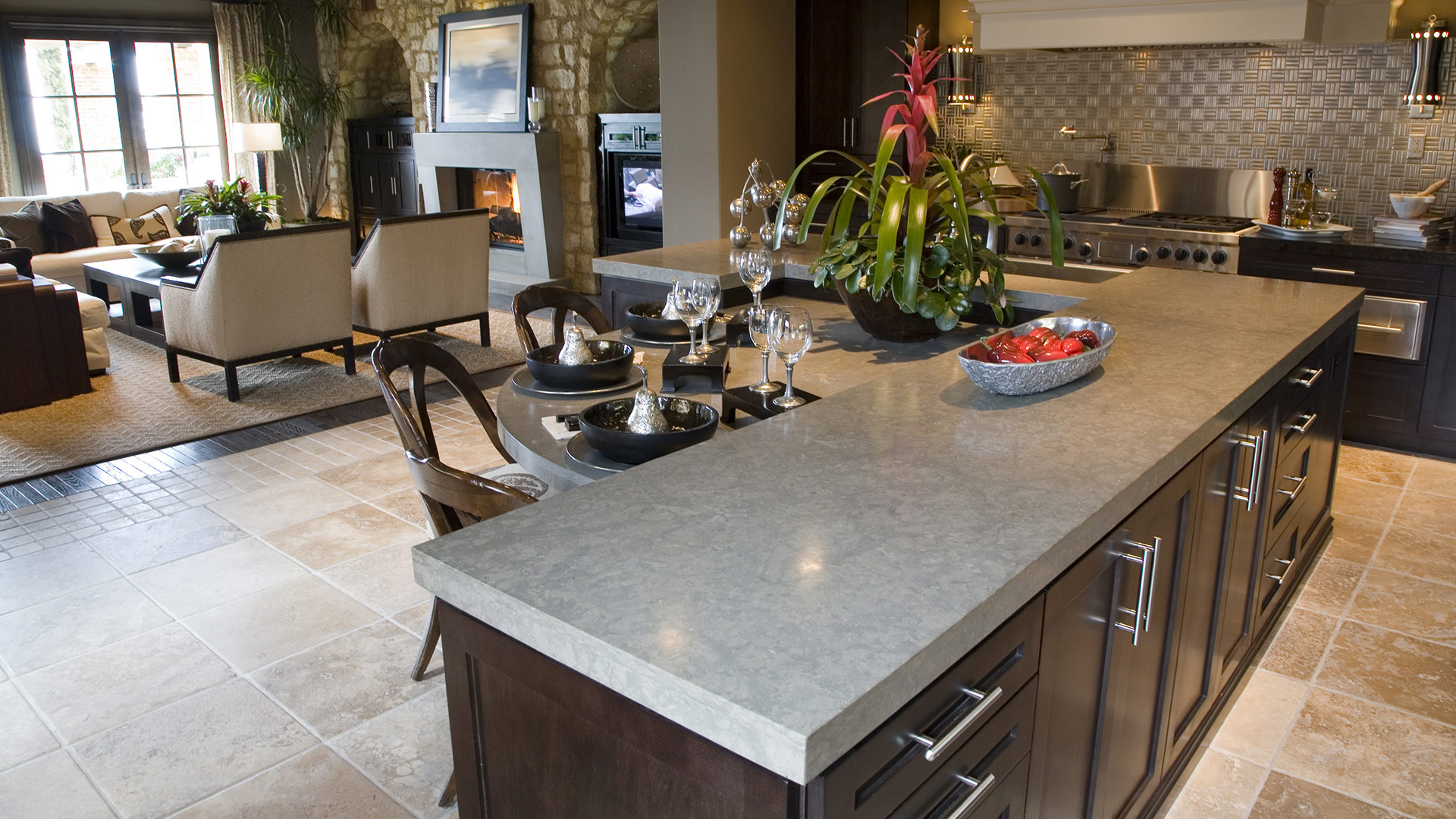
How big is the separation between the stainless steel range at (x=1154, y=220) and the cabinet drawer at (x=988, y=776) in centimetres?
358

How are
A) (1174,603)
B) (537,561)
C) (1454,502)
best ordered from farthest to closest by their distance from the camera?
(1454,502) < (1174,603) < (537,561)

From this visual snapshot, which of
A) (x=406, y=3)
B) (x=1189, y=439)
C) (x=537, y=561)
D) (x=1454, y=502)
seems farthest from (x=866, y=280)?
(x=406, y=3)

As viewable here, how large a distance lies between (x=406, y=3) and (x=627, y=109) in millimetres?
2486

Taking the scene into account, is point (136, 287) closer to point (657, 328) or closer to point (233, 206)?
point (233, 206)

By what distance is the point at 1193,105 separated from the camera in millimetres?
5285

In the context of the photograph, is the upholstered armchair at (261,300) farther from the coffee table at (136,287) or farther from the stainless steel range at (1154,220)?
the stainless steel range at (1154,220)

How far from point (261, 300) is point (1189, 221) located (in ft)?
15.3

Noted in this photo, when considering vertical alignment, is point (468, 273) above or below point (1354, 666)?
above

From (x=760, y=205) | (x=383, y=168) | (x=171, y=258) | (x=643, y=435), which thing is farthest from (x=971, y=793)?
(x=383, y=168)

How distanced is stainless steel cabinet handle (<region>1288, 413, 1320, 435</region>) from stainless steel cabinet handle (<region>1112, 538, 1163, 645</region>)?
111cm

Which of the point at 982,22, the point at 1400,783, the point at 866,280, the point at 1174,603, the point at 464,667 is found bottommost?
the point at 1400,783

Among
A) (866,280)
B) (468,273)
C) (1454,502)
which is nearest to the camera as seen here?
(866,280)

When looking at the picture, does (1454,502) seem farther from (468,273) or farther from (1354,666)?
(468,273)

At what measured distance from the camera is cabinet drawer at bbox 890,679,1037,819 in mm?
1281
